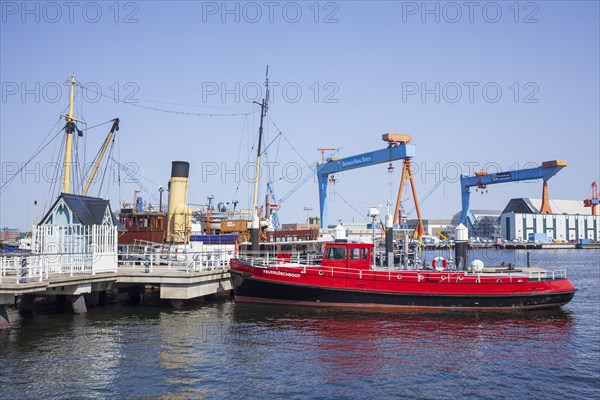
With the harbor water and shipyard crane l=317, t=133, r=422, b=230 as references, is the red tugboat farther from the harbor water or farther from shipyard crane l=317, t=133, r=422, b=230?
shipyard crane l=317, t=133, r=422, b=230

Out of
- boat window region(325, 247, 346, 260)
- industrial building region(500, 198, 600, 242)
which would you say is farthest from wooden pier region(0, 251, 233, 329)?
industrial building region(500, 198, 600, 242)

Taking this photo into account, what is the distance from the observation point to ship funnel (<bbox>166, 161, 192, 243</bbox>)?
41625mm

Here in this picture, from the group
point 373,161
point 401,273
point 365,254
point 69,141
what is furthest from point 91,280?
point 373,161

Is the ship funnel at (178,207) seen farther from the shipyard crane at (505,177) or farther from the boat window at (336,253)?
the shipyard crane at (505,177)

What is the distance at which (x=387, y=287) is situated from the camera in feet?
97.9

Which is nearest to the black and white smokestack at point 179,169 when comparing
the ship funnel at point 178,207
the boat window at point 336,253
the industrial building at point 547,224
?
the ship funnel at point 178,207

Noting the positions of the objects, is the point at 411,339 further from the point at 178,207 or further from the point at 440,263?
the point at 178,207

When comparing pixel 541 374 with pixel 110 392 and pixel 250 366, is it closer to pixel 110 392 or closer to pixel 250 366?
pixel 250 366

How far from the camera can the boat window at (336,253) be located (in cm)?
3067

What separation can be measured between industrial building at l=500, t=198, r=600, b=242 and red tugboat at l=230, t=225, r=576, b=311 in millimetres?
154931

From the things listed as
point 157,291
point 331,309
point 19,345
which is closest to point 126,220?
point 157,291

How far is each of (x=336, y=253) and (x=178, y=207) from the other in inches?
612

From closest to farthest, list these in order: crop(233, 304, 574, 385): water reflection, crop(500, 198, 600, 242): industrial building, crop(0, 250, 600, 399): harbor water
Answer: crop(0, 250, 600, 399): harbor water < crop(233, 304, 574, 385): water reflection < crop(500, 198, 600, 242): industrial building

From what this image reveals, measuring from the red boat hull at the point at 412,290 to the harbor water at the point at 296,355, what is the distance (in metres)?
1.28
